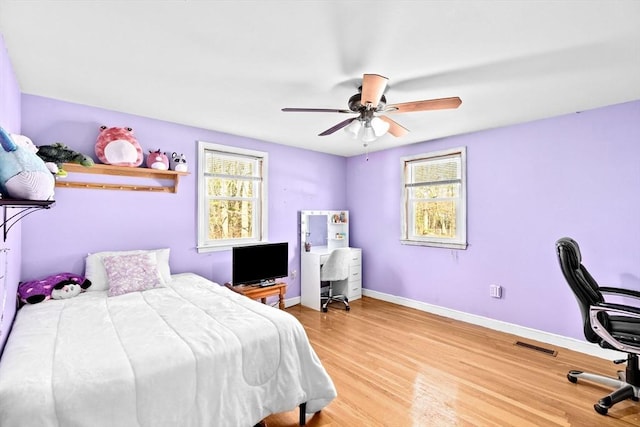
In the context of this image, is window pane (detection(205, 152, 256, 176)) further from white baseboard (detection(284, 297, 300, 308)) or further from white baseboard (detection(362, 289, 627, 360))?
white baseboard (detection(362, 289, 627, 360))

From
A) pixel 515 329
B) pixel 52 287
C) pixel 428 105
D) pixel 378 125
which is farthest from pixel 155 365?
pixel 515 329

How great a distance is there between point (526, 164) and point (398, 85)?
202 centimetres

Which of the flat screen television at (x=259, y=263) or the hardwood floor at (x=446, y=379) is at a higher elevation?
the flat screen television at (x=259, y=263)

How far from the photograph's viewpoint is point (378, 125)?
253 centimetres

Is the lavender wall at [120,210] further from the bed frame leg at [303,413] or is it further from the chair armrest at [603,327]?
the chair armrest at [603,327]

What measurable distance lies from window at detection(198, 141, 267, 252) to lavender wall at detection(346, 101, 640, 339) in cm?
226

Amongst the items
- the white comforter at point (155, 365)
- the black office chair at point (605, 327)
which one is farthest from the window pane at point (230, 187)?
the black office chair at point (605, 327)

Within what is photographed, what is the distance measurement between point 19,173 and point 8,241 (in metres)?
1.29

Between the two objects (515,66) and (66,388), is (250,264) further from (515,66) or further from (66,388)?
(515,66)

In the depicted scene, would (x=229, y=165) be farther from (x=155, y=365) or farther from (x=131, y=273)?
(x=155, y=365)

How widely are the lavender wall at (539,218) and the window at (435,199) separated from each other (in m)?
0.11

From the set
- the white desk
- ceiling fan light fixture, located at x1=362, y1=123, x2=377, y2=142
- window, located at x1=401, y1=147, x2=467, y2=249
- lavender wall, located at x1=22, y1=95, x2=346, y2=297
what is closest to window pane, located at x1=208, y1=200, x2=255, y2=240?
lavender wall, located at x1=22, y1=95, x2=346, y2=297

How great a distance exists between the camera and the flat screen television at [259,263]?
3681mm

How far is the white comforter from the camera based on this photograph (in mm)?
1281
